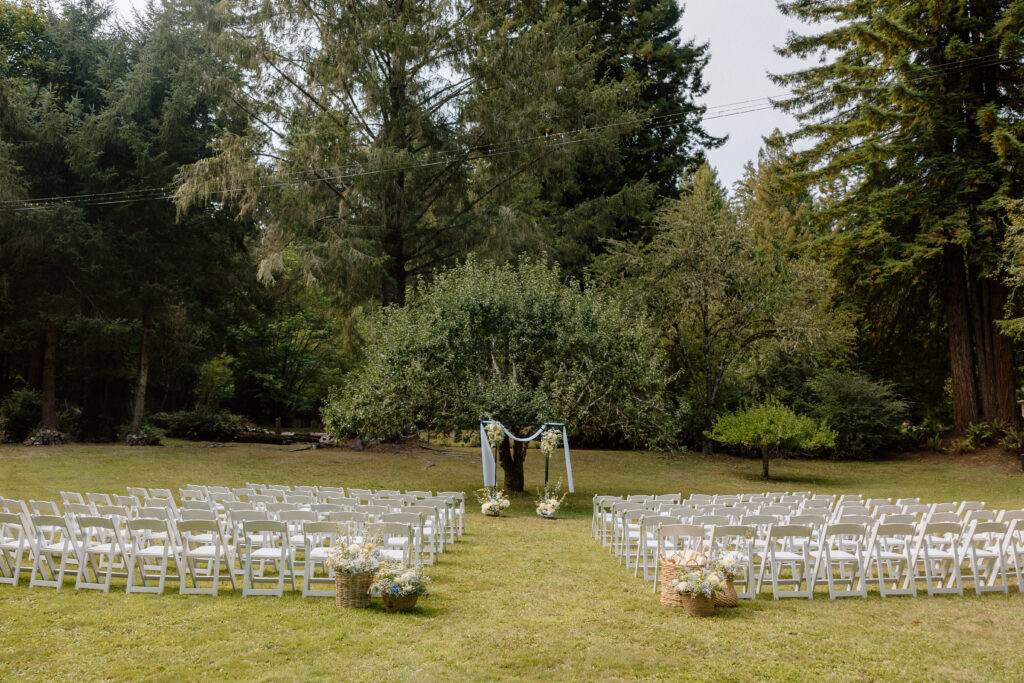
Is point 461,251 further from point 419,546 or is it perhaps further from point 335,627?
point 335,627

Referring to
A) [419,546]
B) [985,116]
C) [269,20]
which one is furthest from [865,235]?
[419,546]

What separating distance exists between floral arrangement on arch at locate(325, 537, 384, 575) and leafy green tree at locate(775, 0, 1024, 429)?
21592 millimetres

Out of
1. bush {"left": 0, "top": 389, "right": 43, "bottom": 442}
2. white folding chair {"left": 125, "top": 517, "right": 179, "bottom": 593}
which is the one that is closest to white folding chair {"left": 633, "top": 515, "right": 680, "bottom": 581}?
white folding chair {"left": 125, "top": 517, "right": 179, "bottom": 593}

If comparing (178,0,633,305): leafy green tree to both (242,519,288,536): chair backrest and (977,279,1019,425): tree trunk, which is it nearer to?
(977,279,1019,425): tree trunk

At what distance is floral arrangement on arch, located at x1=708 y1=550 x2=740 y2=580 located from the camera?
709 cm

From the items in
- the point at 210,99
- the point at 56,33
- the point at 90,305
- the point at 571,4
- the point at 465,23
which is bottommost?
the point at 90,305

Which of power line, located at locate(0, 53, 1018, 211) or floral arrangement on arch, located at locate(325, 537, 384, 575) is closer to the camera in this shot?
floral arrangement on arch, located at locate(325, 537, 384, 575)

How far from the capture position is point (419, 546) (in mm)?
8453

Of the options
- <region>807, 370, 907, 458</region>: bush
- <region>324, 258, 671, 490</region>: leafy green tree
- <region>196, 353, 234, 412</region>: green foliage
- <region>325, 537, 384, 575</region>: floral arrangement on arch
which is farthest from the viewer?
<region>196, 353, 234, 412</region>: green foliage

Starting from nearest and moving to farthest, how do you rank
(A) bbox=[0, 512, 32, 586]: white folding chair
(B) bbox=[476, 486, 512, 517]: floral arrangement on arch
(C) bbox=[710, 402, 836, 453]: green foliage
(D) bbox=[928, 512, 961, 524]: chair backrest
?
1. (A) bbox=[0, 512, 32, 586]: white folding chair
2. (D) bbox=[928, 512, 961, 524]: chair backrest
3. (B) bbox=[476, 486, 512, 517]: floral arrangement on arch
4. (C) bbox=[710, 402, 836, 453]: green foliage

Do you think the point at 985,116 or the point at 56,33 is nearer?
the point at 985,116

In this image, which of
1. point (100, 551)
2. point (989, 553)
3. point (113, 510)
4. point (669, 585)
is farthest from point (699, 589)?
Result: point (113, 510)

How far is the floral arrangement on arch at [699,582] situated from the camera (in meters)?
6.89

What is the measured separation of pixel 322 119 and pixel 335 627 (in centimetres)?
1939
